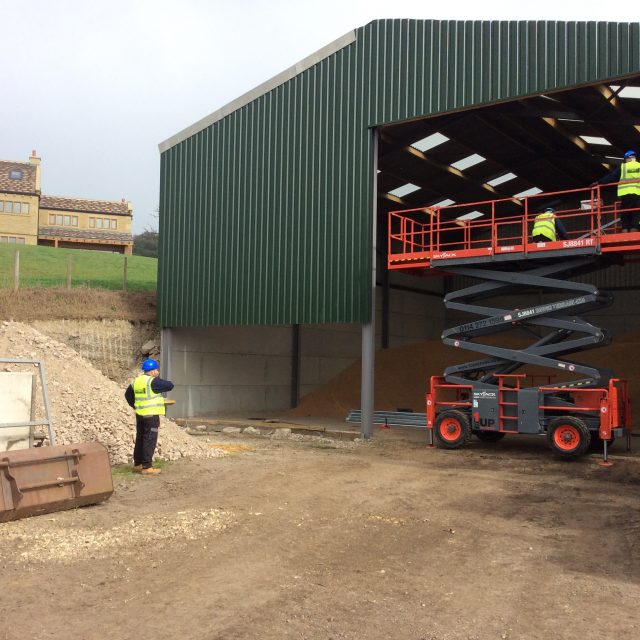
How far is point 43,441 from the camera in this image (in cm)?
1106

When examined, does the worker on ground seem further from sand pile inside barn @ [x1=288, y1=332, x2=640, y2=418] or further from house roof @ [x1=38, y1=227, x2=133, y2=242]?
house roof @ [x1=38, y1=227, x2=133, y2=242]

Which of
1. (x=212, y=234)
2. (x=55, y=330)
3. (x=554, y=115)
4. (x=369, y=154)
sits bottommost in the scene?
(x=55, y=330)

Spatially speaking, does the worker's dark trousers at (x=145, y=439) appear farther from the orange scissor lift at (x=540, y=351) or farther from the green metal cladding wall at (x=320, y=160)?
the green metal cladding wall at (x=320, y=160)

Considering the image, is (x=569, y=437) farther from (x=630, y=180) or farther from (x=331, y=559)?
(x=331, y=559)

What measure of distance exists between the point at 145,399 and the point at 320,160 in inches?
342

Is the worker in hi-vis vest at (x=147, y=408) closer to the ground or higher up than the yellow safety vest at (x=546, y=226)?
closer to the ground

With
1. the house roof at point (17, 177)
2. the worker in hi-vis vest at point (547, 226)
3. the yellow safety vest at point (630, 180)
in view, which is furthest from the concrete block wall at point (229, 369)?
the house roof at point (17, 177)

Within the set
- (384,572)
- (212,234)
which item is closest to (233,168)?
(212,234)

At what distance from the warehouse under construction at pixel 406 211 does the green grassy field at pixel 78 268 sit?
26.3 feet

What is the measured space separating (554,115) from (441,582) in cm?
1413

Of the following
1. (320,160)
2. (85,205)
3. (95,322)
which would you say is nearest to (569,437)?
(320,160)

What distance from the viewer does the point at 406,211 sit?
14.6 meters

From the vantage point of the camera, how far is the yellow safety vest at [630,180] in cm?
1289

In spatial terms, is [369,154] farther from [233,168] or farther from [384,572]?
[384,572]
